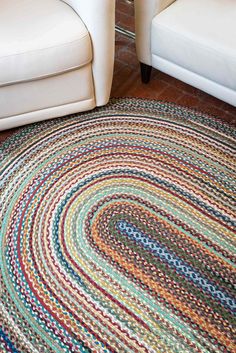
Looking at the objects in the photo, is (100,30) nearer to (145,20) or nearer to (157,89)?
(145,20)

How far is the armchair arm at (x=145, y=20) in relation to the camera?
1.39 metres

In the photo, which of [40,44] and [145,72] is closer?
[40,44]

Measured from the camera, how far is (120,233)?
122cm

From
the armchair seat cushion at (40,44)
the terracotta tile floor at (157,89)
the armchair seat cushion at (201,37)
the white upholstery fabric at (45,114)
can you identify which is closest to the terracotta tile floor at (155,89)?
the terracotta tile floor at (157,89)

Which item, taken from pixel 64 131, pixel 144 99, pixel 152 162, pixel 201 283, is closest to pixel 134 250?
pixel 201 283

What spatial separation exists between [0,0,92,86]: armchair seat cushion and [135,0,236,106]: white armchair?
320mm

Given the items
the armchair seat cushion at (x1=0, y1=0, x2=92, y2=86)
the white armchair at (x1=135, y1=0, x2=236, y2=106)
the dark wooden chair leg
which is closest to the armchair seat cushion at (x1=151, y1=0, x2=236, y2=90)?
the white armchair at (x1=135, y1=0, x2=236, y2=106)

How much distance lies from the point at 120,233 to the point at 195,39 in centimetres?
79

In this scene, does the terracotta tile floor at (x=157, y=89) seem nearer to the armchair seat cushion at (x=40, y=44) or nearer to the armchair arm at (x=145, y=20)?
the armchair arm at (x=145, y=20)

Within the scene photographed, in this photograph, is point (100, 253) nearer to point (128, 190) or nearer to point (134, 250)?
point (134, 250)

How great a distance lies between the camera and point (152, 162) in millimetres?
1411

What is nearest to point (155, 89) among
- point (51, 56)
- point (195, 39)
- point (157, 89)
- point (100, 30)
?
point (157, 89)

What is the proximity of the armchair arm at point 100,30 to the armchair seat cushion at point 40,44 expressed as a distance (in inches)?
1.2

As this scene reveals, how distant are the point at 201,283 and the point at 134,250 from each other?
0.79 ft
